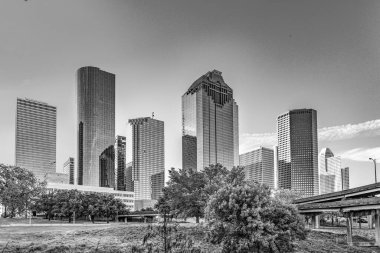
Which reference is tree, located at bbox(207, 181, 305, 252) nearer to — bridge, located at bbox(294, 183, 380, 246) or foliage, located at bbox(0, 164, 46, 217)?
bridge, located at bbox(294, 183, 380, 246)

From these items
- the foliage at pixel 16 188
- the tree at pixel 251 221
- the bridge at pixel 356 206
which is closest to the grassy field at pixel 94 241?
the bridge at pixel 356 206

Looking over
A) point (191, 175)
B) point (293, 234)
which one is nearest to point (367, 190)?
point (191, 175)

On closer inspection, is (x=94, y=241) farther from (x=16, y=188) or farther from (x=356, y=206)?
(x=16, y=188)

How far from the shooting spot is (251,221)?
160ft

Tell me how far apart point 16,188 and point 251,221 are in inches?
2841

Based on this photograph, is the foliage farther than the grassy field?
Yes

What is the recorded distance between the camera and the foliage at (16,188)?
103 metres

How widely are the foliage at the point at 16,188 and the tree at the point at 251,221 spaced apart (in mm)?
67484

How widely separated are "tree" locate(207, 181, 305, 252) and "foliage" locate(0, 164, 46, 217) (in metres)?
67.5

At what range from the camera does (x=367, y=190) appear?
9469 centimetres

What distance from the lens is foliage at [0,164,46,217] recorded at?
102938 millimetres

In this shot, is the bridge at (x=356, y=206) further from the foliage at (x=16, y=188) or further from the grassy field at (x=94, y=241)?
the foliage at (x=16, y=188)

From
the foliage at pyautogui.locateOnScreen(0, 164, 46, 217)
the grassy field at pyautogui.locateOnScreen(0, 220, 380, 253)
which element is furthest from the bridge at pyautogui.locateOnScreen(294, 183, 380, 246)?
the foliage at pyautogui.locateOnScreen(0, 164, 46, 217)

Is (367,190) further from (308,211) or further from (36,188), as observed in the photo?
(36,188)
